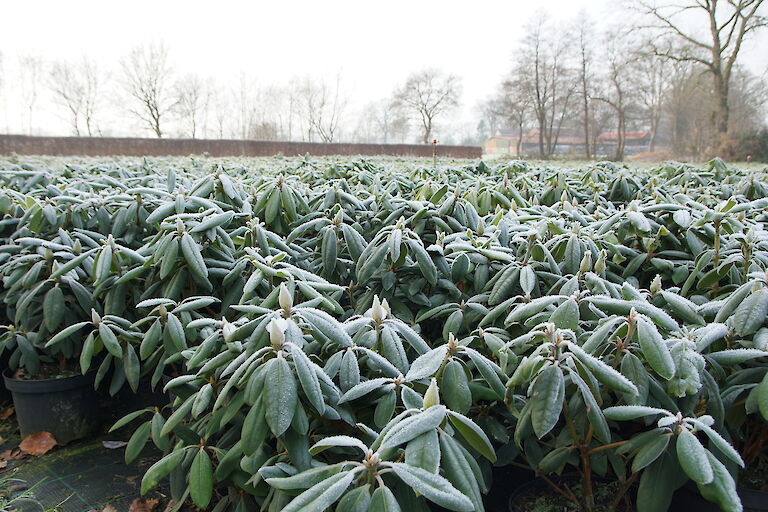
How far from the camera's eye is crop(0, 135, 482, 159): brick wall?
631 inches

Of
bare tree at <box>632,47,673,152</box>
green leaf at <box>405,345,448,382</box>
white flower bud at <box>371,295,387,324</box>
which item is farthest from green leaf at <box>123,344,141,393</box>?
bare tree at <box>632,47,673,152</box>

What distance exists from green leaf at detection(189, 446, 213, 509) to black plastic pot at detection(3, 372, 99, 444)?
1612 mm

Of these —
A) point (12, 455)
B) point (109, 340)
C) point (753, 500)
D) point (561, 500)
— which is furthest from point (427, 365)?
point (12, 455)

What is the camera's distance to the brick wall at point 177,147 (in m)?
16.0

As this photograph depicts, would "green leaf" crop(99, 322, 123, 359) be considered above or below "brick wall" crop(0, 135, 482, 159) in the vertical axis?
below

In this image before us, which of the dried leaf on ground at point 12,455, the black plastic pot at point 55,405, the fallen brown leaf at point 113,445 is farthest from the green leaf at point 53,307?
the dried leaf on ground at point 12,455

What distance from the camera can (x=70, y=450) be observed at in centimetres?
243

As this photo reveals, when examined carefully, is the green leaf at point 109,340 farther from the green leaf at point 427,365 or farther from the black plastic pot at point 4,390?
the black plastic pot at point 4,390

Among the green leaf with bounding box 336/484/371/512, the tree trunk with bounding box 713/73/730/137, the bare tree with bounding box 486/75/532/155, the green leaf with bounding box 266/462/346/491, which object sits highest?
the bare tree with bounding box 486/75/532/155

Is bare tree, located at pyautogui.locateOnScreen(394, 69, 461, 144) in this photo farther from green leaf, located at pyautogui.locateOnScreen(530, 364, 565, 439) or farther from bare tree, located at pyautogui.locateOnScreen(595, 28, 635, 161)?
green leaf, located at pyautogui.locateOnScreen(530, 364, 565, 439)

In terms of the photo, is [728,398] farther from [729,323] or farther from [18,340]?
[18,340]

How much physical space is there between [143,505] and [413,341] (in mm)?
1514

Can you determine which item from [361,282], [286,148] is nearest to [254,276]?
[361,282]

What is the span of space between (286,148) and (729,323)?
19.6 meters
